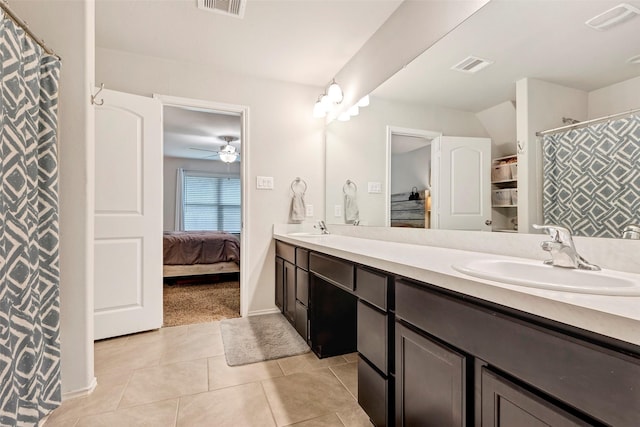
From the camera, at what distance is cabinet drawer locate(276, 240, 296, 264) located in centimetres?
231

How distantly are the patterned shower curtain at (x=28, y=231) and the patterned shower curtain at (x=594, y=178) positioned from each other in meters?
2.01

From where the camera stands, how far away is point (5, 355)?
1.04 meters

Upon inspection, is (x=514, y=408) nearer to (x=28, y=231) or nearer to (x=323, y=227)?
(x=28, y=231)

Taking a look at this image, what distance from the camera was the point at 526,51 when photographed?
3.84ft

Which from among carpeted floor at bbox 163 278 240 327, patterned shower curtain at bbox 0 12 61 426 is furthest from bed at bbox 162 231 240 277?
patterned shower curtain at bbox 0 12 61 426

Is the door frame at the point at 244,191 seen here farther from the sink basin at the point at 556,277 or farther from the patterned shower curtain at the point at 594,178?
the patterned shower curtain at the point at 594,178

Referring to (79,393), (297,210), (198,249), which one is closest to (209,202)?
(198,249)

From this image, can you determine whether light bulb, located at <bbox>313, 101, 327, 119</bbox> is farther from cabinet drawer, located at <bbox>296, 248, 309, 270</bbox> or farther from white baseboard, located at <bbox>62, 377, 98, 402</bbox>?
white baseboard, located at <bbox>62, 377, 98, 402</bbox>

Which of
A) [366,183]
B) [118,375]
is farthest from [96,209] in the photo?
[366,183]

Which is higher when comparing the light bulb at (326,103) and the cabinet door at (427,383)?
the light bulb at (326,103)

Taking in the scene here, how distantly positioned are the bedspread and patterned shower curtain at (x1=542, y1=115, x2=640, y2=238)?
380cm

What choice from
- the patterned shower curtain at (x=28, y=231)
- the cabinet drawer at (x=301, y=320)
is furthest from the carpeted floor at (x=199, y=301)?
the patterned shower curtain at (x=28, y=231)

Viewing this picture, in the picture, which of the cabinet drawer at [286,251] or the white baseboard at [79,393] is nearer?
the white baseboard at [79,393]

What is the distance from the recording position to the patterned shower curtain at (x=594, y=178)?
2.96 feet
